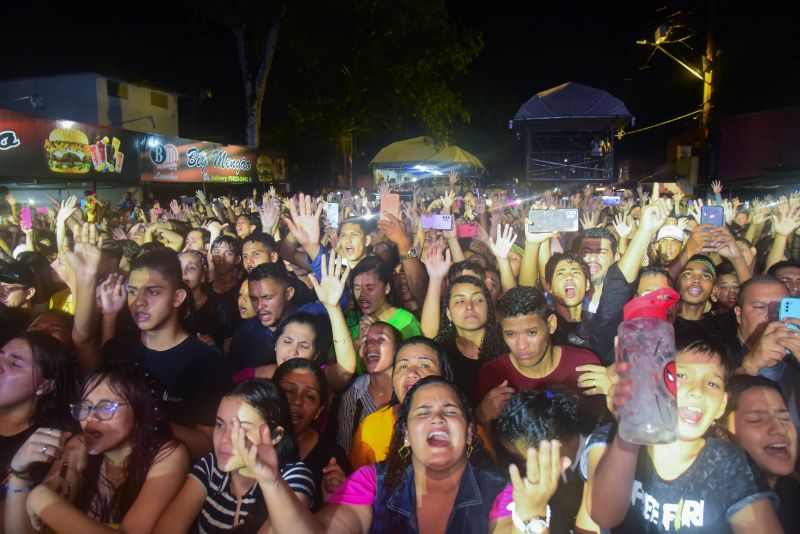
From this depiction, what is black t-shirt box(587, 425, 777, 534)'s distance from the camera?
76.5 inches

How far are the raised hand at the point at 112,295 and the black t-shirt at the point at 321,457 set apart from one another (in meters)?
1.64

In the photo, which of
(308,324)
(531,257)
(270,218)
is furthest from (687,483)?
(270,218)

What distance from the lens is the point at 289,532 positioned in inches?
81.9

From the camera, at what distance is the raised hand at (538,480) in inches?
72.1

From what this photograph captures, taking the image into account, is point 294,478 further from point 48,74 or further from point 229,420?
point 48,74

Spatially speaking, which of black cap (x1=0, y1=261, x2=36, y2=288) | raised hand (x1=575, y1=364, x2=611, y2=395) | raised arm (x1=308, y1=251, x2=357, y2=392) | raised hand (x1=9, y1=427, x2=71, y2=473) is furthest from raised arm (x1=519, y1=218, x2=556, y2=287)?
black cap (x1=0, y1=261, x2=36, y2=288)

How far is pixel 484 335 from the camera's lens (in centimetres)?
385

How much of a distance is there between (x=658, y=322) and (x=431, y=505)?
1.16 m

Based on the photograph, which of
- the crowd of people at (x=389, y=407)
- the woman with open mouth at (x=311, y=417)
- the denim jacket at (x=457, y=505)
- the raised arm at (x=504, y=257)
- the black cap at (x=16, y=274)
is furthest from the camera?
the raised arm at (x=504, y=257)

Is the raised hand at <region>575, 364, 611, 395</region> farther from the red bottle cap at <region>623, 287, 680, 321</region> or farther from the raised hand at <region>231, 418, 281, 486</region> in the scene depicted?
the raised hand at <region>231, 418, 281, 486</region>

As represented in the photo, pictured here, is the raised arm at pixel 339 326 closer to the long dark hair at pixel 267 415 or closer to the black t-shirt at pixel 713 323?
the long dark hair at pixel 267 415

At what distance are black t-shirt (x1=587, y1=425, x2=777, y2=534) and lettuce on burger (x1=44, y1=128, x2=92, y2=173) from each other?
12114 mm

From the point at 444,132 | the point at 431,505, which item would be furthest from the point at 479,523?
the point at 444,132

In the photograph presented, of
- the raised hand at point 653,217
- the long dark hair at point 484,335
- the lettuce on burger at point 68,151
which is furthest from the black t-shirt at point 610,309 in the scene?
the lettuce on burger at point 68,151
